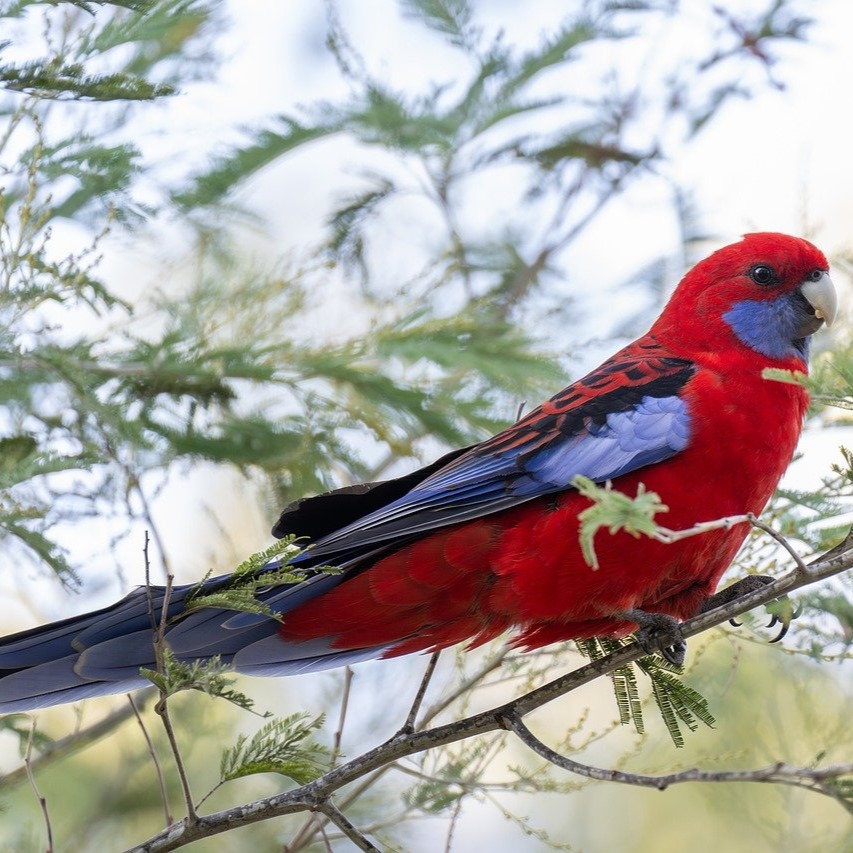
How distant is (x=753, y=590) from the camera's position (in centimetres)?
267

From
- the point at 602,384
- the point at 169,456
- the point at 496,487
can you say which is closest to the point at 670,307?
the point at 602,384

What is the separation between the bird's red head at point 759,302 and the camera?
3070 millimetres

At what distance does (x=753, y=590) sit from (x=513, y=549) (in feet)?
1.89

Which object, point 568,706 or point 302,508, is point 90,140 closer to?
point 302,508

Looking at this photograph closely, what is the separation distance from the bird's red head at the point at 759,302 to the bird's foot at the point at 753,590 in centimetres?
63

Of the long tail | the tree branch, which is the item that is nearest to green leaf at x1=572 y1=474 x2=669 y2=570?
the tree branch

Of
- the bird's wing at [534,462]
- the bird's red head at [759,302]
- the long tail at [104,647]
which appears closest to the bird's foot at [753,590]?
the bird's wing at [534,462]

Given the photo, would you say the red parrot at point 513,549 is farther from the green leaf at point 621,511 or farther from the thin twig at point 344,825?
the green leaf at point 621,511

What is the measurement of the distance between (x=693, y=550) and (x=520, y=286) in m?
1.62

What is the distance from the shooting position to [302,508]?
266 cm

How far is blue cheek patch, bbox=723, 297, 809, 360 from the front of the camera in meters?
3.04

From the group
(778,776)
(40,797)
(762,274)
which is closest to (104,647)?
(40,797)

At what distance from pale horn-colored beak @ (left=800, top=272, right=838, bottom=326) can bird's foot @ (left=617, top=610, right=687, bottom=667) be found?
1.01 metres

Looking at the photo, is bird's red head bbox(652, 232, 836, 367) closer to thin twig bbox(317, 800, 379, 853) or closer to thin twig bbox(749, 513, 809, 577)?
thin twig bbox(749, 513, 809, 577)
